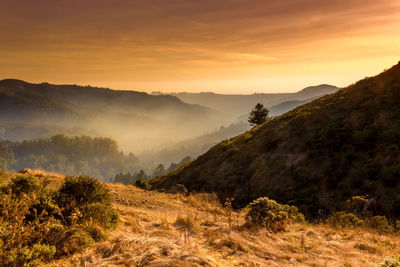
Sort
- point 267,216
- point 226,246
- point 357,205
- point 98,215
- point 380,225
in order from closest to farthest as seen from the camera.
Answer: point 226,246 < point 98,215 < point 267,216 < point 380,225 < point 357,205

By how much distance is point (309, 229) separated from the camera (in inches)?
398

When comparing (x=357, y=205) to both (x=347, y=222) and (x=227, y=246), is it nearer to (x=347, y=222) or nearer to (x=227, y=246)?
(x=347, y=222)

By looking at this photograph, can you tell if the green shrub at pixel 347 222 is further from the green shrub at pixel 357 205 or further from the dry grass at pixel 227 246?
the green shrub at pixel 357 205

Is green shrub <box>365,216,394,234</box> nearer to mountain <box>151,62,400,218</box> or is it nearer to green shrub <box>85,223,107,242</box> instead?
mountain <box>151,62,400,218</box>

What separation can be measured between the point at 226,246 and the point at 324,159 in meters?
18.1

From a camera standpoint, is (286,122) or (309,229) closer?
(309,229)

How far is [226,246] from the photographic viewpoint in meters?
7.45

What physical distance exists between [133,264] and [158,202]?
426 inches

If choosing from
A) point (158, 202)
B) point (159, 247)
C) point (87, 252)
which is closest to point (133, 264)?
point (159, 247)

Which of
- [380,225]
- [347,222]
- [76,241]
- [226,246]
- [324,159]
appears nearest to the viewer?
[76,241]

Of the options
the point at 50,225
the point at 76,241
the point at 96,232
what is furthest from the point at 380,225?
the point at 50,225

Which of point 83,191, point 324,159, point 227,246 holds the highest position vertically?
point 83,191

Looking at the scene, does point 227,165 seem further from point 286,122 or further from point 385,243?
point 385,243

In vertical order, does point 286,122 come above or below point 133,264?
above
